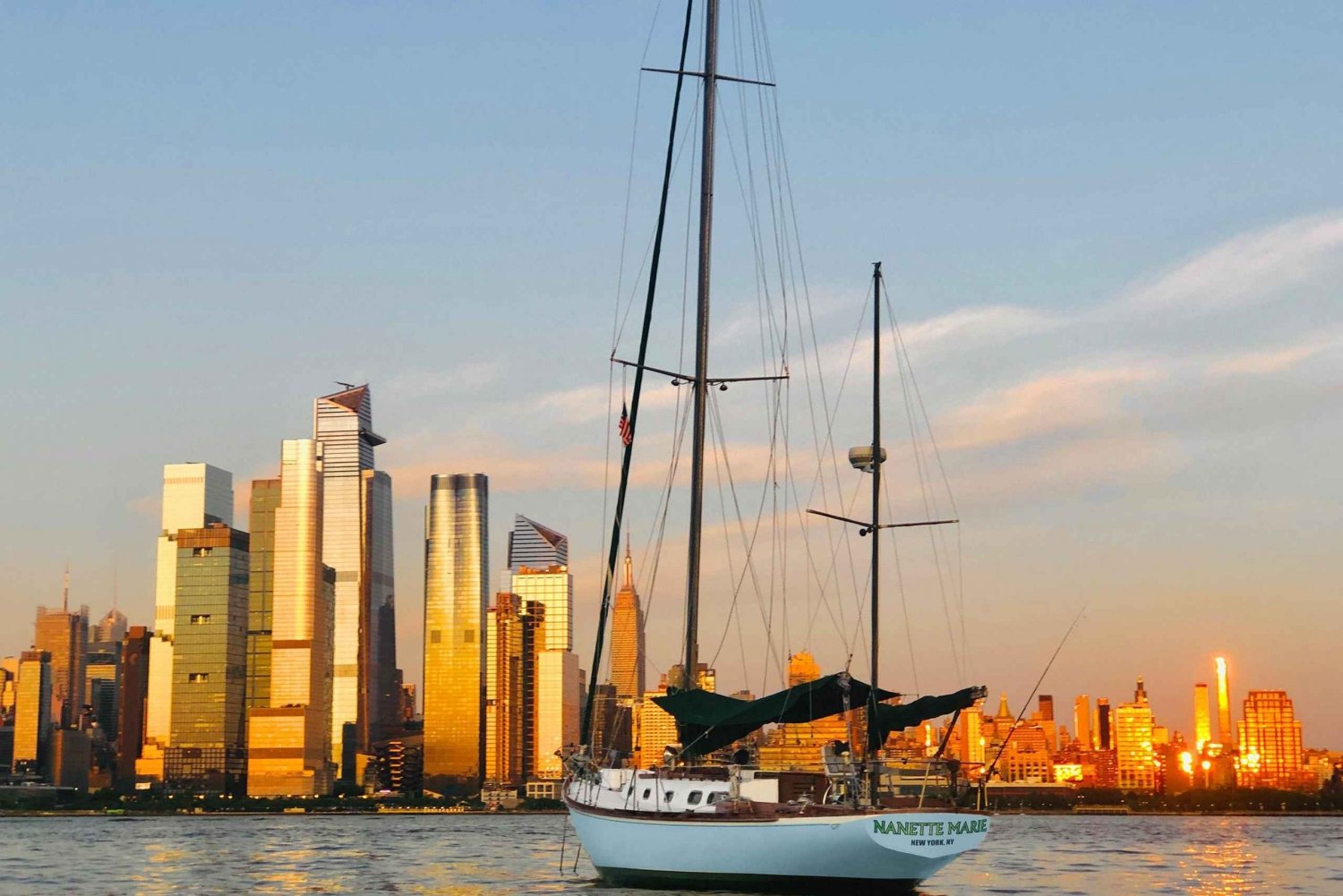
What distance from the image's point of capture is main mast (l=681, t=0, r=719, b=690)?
51188 millimetres

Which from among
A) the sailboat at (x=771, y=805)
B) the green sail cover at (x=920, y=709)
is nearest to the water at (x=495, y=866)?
the sailboat at (x=771, y=805)

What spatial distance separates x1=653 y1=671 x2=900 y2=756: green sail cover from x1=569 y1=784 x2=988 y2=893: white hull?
124 inches

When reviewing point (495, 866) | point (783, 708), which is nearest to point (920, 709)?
point (783, 708)

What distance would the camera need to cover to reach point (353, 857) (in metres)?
88.3

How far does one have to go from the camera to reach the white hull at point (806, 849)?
41.0 m

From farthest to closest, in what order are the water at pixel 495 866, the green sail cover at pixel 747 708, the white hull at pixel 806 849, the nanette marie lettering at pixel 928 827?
the water at pixel 495 866
the green sail cover at pixel 747 708
the white hull at pixel 806 849
the nanette marie lettering at pixel 928 827

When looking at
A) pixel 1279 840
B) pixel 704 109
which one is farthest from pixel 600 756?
pixel 1279 840

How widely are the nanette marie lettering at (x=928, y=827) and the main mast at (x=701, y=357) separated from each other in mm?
10626

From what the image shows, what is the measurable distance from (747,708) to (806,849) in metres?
5.13

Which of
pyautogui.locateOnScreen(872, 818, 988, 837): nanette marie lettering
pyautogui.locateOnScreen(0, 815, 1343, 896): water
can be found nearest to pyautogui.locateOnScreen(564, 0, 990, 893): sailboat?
pyautogui.locateOnScreen(872, 818, 988, 837): nanette marie lettering

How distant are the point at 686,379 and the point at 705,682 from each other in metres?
11.9

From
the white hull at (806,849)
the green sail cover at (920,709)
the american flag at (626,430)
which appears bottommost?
the white hull at (806,849)

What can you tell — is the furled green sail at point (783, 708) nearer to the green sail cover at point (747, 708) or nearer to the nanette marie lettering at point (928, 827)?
the green sail cover at point (747, 708)

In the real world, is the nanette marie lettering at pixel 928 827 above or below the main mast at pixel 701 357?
below
